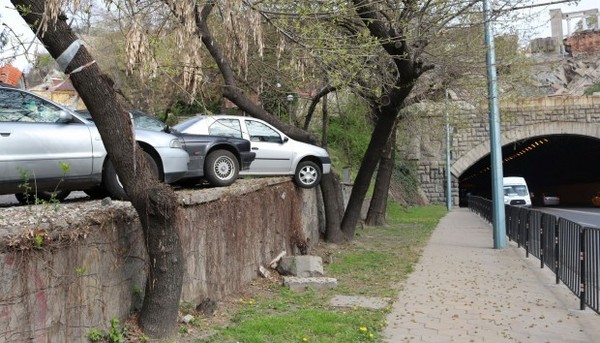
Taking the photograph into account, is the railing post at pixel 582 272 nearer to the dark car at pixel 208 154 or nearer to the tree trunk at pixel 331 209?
the dark car at pixel 208 154

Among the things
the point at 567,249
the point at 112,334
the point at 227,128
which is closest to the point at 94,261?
the point at 112,334

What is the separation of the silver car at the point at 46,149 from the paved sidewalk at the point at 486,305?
12.6 feet

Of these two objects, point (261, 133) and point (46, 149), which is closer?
point (46, 149)

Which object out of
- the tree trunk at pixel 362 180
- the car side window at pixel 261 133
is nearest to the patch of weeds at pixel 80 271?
the car side window at pixel 261 133

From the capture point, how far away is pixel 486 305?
8.92 meters

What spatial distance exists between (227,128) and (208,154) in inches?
112

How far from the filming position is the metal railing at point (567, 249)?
819 centimetres

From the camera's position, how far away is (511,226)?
17844mm

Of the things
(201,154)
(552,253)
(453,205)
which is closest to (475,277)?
(552,253)

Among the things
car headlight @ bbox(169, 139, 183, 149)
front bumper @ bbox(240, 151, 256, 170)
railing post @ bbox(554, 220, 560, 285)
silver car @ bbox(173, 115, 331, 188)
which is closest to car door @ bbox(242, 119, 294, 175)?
silver car @ bbox(173, 115, 331, 188)

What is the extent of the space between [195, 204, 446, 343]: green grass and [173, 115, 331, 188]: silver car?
1.77 meters

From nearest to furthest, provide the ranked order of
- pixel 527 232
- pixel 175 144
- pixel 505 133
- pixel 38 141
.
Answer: pixel 38 141 → pixel 175 144 → pixel 527 232 → pixel 505 133

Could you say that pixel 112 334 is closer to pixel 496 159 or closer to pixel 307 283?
pixel 307 283

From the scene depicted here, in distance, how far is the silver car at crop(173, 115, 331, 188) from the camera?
1344 centimetres
